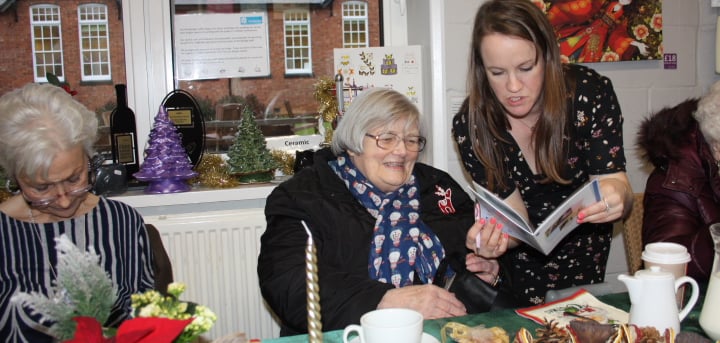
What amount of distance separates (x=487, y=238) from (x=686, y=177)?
0.73 m

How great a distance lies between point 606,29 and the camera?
9.37ft

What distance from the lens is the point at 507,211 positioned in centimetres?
158

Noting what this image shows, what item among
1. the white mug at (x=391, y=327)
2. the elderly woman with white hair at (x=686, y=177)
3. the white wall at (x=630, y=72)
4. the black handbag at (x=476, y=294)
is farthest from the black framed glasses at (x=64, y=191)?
the elderly woman with white hair at (x=686, y=177)

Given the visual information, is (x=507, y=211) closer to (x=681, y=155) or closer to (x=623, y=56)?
(x=681, y=155)

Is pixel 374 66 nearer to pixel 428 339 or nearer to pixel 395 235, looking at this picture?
pixel 395 235

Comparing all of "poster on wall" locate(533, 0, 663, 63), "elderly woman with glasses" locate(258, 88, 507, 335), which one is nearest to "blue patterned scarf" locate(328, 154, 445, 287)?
"elderly woman with glasses" locate(258, 88, 507, 335)

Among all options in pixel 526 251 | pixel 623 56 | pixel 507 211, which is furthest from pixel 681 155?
pixel 623 56

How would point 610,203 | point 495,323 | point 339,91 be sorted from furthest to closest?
1. point 339,91
2. point 610,203
3. point 495,323

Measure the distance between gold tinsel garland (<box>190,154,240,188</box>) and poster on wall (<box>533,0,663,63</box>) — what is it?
1.56 metres

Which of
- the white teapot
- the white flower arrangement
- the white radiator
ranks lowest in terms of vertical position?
the white radiator

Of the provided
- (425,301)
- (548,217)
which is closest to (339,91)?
(425,301)

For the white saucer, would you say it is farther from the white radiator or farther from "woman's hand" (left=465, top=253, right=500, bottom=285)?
the white radiator

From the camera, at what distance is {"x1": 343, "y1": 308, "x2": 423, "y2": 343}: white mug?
3.36 feet

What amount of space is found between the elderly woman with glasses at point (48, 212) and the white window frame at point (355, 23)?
1.53 m
